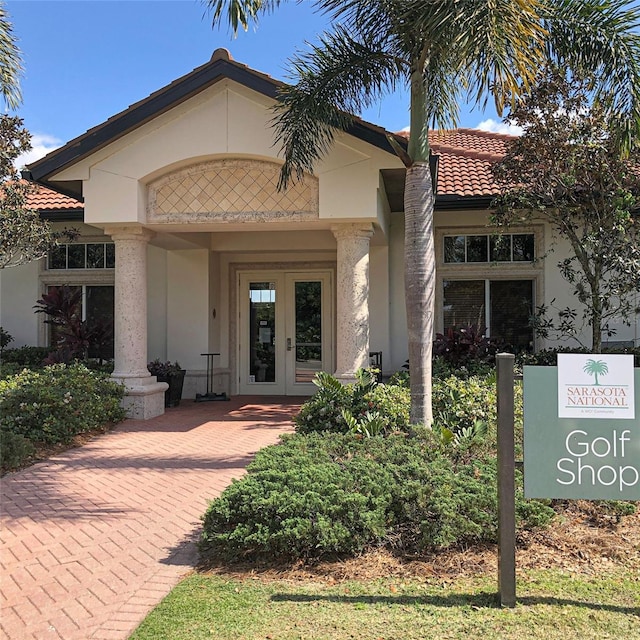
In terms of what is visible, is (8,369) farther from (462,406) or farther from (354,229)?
(462,406)

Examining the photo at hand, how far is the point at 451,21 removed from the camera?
230 inches

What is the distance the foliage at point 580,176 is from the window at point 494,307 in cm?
278

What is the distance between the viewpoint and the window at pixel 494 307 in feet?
41.1

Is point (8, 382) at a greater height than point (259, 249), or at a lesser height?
lesser

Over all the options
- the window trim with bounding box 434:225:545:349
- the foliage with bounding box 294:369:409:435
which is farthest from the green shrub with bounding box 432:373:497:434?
the window trim with bounding box 434:225:545:349

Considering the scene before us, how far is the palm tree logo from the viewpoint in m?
3.67

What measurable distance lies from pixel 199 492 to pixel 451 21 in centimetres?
551

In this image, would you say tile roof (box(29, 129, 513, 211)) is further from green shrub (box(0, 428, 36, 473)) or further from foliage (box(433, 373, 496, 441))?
green shrub (box(0, 428, 36, 473))

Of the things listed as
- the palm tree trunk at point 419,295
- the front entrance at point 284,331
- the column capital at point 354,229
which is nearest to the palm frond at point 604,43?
the palm tree trunk at point 419,295

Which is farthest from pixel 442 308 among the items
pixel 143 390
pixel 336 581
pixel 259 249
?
pixel 336 581

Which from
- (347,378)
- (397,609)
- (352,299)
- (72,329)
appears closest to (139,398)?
(72,329)

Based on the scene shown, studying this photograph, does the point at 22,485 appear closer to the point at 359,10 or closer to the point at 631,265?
the point at 359,10

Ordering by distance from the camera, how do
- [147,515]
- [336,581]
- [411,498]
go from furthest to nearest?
[147,515] → [411,498] → [336,581]

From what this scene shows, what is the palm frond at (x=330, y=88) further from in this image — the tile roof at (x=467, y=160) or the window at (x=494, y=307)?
the window at (x=494, y=307)
